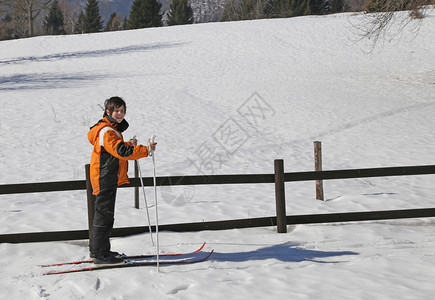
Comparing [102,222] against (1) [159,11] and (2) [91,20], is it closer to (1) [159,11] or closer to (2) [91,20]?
(1) [159,11]

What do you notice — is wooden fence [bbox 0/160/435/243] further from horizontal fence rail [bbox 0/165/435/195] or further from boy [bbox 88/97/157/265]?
boy [bbox 88/97/157/265]

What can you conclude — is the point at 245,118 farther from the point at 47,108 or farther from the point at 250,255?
the point at 250,255

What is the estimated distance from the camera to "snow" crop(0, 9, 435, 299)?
5.38m

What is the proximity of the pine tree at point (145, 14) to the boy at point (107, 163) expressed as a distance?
54.6 metres

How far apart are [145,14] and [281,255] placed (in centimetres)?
5486

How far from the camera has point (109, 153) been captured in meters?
5.26

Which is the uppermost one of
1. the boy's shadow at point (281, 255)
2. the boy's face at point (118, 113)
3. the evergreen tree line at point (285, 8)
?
the evergreen tree line at point (285, 8)

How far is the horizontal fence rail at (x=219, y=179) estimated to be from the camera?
6.43 meters

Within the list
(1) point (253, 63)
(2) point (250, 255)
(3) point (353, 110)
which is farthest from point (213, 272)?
(1) point (253, 63)

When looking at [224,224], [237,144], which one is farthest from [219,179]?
[237,144]

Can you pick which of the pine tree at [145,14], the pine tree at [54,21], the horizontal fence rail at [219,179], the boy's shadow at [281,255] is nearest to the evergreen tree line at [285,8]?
the pine tree at [145,14]

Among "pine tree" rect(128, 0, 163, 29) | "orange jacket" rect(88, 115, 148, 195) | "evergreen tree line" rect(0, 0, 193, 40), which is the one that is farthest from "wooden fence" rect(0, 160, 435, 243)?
"pine tree" rect(128, 0, 163, 29)

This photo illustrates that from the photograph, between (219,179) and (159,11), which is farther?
(159,11)

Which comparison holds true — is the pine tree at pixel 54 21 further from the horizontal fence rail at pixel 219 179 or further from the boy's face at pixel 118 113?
the boy's face at pixel 118 113
